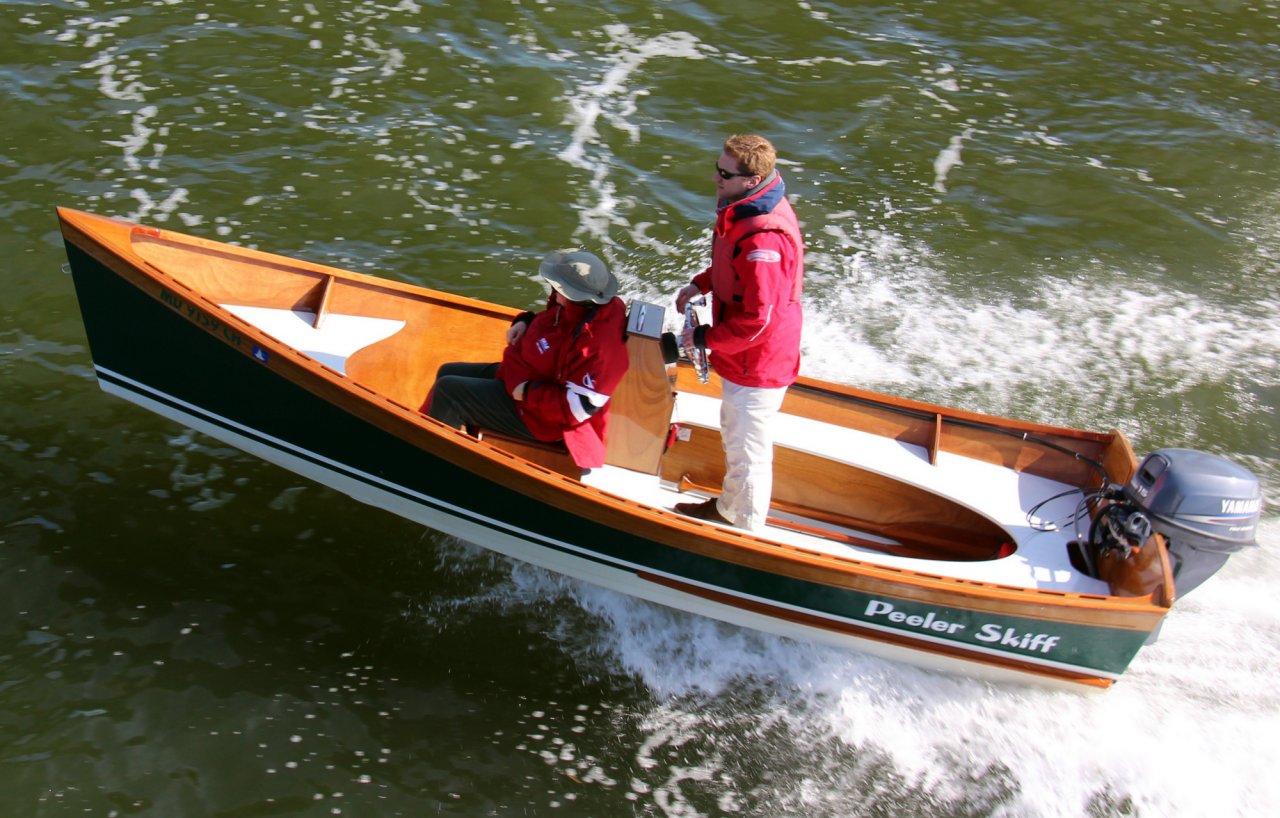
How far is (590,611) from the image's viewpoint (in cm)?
580

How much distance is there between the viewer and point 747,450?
16.9 feet

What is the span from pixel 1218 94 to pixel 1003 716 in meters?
9.12

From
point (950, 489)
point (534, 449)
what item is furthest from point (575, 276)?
point (950, 489)

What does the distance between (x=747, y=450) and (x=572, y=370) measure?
904 millimetres

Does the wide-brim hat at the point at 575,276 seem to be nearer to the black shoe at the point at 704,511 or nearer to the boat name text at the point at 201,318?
the black shoe at the point at 704,511

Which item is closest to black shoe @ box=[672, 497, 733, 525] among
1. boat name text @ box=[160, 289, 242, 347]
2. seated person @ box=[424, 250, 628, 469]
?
seated person @ box=[424, 250, 628, 469]

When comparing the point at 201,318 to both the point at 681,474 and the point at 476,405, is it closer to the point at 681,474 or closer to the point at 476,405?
the point at 476,405

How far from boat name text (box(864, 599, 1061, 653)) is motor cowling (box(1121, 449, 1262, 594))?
70 centimetres

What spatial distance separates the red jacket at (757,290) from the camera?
4.59 m

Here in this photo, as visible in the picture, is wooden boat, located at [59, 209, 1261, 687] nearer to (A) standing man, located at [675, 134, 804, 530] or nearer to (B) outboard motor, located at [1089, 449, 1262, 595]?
(B) outboard motor, located at [1089, 449, 1262, 595]

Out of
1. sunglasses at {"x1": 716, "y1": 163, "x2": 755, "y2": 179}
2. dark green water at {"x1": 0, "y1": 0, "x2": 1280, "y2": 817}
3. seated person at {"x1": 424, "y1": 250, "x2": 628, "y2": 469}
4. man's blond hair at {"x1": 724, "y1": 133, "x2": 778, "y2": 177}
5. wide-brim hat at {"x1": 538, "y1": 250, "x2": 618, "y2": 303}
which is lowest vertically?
dark green water at {"x1": 0, "y1": 0, "x2": 1280, "y2": 817}

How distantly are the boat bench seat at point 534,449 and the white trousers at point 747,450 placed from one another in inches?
30.9

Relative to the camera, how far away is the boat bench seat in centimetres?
548

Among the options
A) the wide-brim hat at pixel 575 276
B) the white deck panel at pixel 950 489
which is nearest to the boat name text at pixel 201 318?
the wide-brim hat at pixel 575 276
